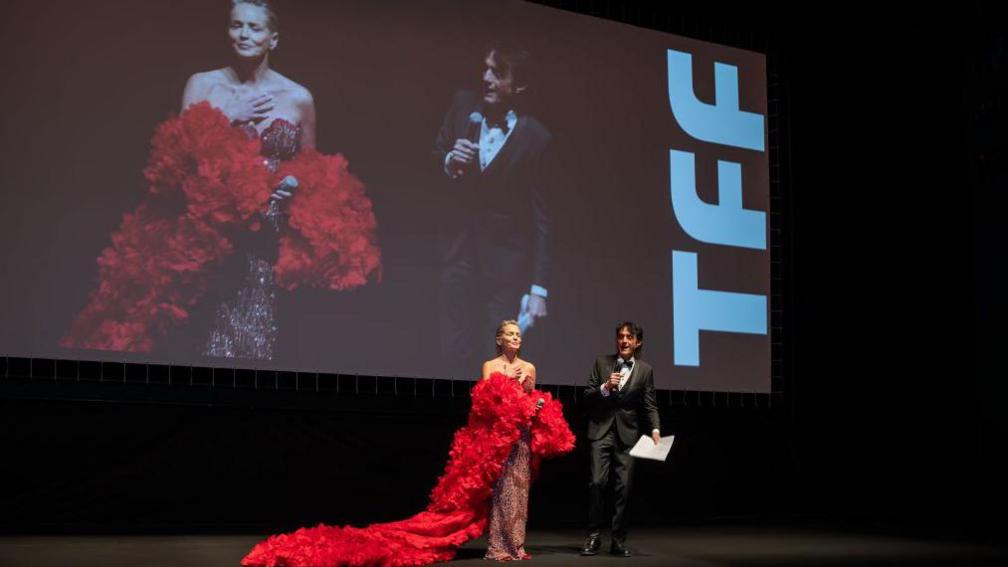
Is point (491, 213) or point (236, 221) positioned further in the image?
point (491, 213)

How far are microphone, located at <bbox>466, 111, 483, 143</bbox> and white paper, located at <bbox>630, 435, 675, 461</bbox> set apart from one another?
2.53 m

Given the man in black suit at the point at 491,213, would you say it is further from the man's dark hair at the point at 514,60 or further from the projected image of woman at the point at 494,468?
the projected image of woman at the point at 494,468

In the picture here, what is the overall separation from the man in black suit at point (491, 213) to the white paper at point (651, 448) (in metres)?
1.88

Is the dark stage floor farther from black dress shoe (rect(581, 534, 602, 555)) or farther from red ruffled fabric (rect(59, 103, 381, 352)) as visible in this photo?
red ruffled fabric (rect(59, 103, 381, 352))

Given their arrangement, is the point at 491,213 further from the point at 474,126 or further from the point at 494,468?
the point at 494,468

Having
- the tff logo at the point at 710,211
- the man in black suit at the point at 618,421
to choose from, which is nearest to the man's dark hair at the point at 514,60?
the tff logo at the point at 710,211

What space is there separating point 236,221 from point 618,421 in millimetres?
2405

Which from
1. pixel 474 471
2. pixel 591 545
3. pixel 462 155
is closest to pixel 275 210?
pixel 462 155

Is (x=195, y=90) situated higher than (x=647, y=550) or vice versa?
(x=195, y=90)

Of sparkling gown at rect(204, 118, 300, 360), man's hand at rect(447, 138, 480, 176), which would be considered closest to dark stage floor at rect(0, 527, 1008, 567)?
sparkling gown at rect(204, 118, 300, 360)

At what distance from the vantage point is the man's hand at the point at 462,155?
718 cm

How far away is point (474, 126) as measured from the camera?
7266mm

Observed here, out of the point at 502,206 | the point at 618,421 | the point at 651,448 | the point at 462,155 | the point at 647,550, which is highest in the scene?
the point at 462,155

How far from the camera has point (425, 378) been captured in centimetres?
700
